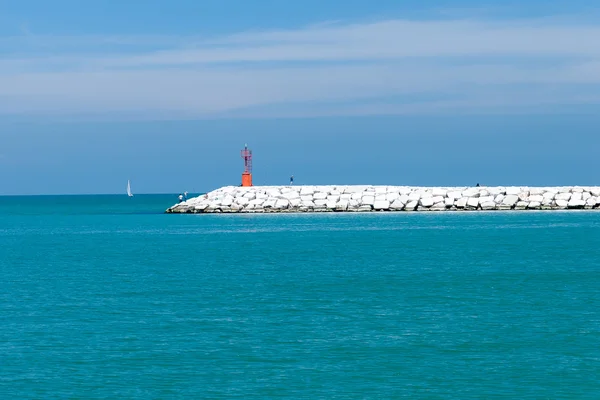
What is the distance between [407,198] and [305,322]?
149 ft

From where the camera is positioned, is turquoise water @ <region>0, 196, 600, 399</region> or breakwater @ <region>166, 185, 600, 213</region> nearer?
turquoise water @ <region>0, 196, 600, 399</region>

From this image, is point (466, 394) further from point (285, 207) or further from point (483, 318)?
point (285, 207)

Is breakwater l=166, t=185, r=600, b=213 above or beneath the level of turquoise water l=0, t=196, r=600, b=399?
above

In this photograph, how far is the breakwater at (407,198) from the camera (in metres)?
63.8

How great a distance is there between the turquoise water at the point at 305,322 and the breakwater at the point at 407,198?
26.0 metres

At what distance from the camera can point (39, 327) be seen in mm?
18547

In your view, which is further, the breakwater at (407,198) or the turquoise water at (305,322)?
the breakwater at (407,198)

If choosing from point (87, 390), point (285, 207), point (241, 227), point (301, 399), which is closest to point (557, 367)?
point (301, 399)

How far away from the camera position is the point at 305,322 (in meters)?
18.7

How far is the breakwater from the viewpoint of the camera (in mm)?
63844

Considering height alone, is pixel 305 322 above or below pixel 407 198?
below

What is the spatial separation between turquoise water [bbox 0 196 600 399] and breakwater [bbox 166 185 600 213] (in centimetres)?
2599

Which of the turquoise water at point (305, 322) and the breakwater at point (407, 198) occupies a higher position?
the breakwater at point (407, 198)

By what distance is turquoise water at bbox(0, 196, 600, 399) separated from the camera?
14133 mm
